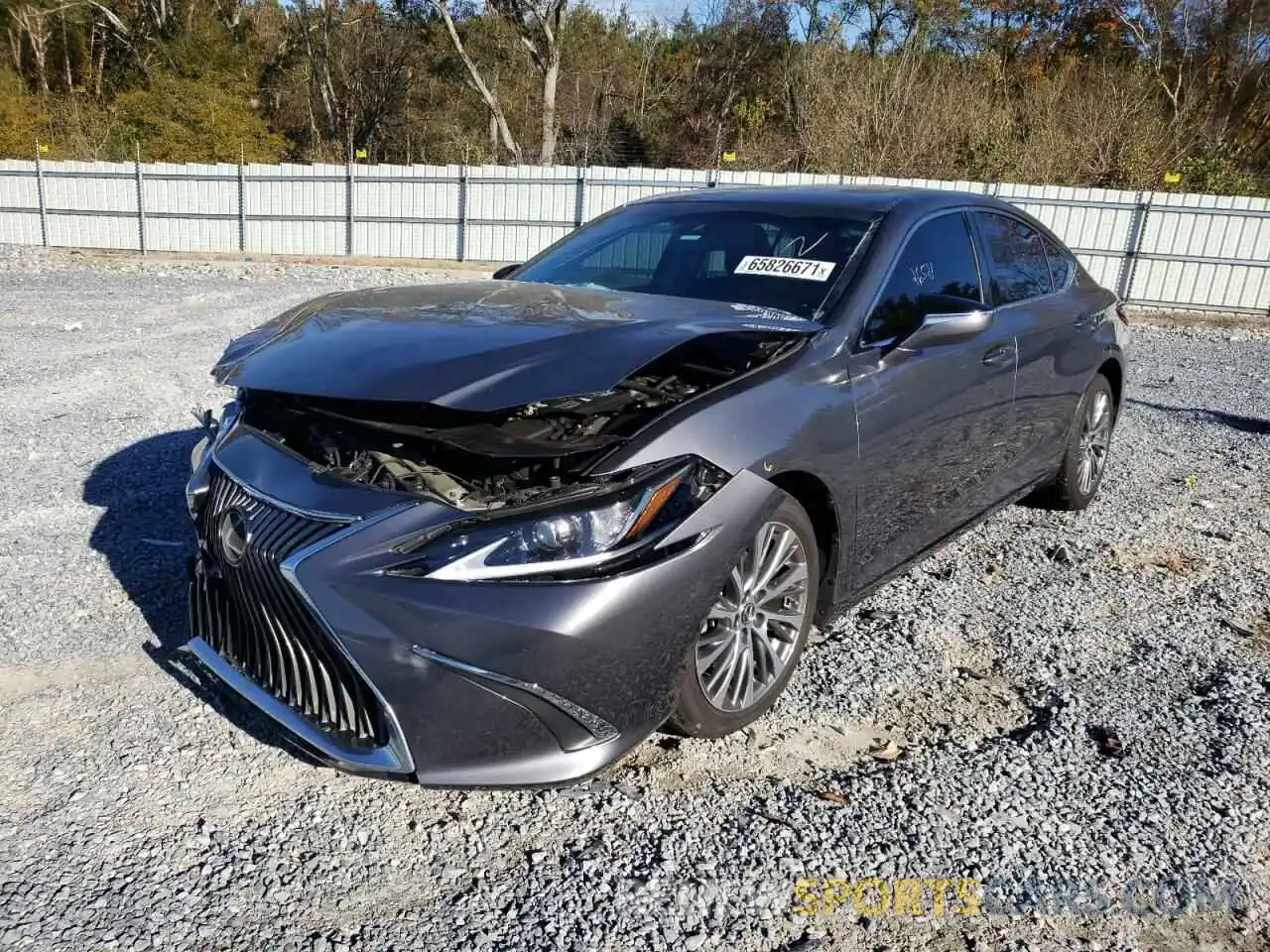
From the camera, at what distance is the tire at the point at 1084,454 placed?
5020 millimetres

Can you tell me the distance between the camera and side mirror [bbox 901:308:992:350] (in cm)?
333

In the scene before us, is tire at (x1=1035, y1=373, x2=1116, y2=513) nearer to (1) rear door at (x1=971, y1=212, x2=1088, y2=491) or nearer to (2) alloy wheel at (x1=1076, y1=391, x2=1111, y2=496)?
(2) alloy wheel at (x1=1076, y1=391, x2=1111, y2=496)

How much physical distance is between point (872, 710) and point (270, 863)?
1884mm

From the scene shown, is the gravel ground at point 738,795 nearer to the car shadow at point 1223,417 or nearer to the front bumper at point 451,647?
the front bumper at point 451,647

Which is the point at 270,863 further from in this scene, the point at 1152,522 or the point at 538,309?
the point at 1152,522

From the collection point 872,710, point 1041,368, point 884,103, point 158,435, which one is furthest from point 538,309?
point 884,103

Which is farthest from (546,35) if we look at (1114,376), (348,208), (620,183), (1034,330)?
(1034,330)

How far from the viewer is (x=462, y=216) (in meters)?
19.4

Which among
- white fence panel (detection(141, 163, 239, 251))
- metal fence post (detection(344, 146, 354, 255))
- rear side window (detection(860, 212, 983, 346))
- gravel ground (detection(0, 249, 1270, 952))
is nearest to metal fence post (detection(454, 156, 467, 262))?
metal fence post (detection(344, 146, 354, 255))

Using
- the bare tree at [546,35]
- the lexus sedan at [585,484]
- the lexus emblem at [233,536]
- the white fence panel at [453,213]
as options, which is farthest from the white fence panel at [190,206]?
the lexus emblem at [233,536]

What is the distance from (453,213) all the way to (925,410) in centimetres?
1742

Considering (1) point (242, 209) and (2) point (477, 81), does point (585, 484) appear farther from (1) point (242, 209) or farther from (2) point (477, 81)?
(2) point (477, 81)

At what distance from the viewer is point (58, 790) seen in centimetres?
259

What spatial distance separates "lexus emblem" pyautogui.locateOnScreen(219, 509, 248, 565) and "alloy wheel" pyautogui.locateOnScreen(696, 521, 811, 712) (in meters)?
1.26
